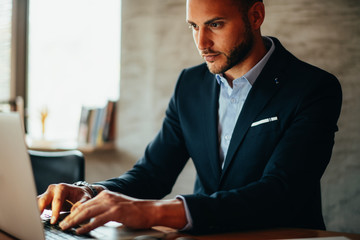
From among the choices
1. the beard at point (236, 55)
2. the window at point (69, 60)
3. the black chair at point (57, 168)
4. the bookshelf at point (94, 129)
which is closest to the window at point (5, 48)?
the window at point (69, 60)

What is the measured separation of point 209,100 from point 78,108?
2.16m

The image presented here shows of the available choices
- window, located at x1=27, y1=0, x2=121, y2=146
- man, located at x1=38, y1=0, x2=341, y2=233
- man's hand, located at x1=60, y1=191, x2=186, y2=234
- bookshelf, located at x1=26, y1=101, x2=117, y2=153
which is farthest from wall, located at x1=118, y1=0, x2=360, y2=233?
man's hand, located at x1=60, y1=191, x2=186, y2=234

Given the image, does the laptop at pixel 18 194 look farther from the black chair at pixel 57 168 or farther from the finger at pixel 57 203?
the black chair at pixel 57 168

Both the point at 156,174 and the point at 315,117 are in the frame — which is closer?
the point at 315,117

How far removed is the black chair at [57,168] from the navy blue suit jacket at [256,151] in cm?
30

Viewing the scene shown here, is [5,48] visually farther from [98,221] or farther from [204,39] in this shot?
[98,221]

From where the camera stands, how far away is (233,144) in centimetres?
143

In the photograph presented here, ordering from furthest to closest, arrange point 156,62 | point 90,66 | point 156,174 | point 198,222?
point 90,66 < point 156,62 < point 156,174 < point 198,222

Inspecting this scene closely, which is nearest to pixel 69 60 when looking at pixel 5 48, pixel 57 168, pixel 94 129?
pixel 5 48

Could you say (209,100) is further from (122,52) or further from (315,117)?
(122,52)

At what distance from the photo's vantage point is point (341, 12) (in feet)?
7.96

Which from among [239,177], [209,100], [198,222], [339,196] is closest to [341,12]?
[339,196]

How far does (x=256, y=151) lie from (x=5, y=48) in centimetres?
290

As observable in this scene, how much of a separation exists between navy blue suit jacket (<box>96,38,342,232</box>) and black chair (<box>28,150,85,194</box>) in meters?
0.30
